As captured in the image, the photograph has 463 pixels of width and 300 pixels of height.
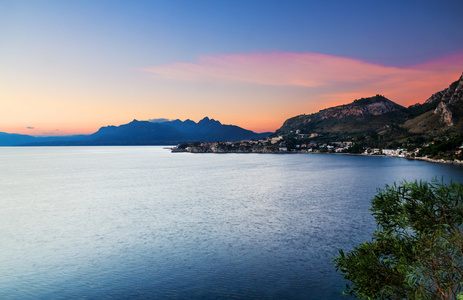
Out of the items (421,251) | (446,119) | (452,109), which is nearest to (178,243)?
(421,251)

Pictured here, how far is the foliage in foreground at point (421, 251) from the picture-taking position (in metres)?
11.0

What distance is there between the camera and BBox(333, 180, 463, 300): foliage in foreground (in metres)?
11.0

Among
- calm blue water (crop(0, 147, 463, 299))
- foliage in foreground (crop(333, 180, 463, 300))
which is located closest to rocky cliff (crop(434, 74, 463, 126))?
calm blue water (crop(0, 147, 463, 299))

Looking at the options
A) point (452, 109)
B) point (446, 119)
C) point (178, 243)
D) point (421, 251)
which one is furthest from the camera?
point (446, 119)

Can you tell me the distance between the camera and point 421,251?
11.9 metres

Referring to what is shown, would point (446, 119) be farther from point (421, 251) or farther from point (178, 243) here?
point (421, 251)

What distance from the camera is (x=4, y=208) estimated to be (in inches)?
1716

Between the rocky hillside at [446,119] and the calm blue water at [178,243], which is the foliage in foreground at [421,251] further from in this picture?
the rocky hillside at [446,119]

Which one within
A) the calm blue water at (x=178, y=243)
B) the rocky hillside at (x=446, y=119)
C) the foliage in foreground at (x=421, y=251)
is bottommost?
the calm blue water at (x=178, y=243)

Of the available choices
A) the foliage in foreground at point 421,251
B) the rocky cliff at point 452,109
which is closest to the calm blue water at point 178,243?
the foliage in foreground at point 421,251

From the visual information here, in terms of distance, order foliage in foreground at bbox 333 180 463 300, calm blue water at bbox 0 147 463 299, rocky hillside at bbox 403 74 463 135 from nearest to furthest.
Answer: foliage in foreground at bbox 333 180 463 300
calm blue water at bbox 0 147 463 299
rocky hillside at bbox 403 74 463 135

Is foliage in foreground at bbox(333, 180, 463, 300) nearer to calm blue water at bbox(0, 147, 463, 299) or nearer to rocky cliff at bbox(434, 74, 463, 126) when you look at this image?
calm blue water at bbox(0, 147, 463, 299)

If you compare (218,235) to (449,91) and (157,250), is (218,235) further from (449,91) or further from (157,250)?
(449,91)

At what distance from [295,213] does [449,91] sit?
19415 cm
